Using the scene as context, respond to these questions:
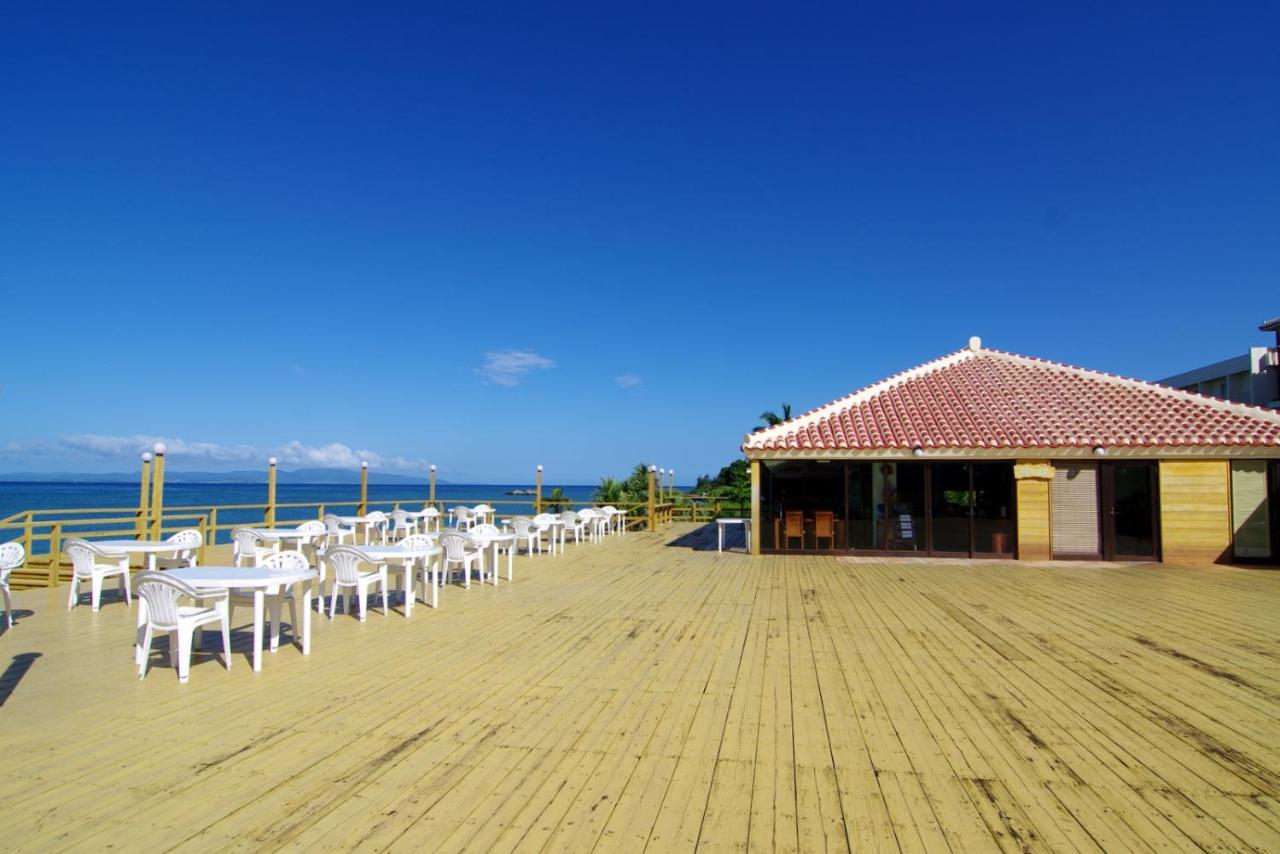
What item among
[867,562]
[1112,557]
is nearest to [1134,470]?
[1112,557]

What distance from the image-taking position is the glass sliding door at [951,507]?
1314 cm

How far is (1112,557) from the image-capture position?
12547 mm

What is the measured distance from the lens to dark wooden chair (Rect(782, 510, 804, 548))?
13.6m

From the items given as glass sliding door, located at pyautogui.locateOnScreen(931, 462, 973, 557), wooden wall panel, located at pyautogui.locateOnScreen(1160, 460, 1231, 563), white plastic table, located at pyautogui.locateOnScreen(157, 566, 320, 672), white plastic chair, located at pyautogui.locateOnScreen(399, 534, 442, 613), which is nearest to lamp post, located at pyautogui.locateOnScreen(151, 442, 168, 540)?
white plastic chair, located at pyautogui.locateOnScreen(399, 534, 442, 613)

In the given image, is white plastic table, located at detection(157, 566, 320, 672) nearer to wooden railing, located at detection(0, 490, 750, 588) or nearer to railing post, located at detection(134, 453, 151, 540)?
wooden railing, located at detection(0, 490, 750, 588)

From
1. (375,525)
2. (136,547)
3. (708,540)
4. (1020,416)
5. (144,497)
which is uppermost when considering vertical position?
(1020,416)

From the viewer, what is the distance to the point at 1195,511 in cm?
1241

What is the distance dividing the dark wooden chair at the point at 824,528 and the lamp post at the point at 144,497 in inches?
427

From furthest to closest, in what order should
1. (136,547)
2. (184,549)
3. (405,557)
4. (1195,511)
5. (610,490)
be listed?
(610,490) → (1195,511) → (184,549) → (136,547) → (405,557)

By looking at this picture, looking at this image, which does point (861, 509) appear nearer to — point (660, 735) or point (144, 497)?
point (660, 735)

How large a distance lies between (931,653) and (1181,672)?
1736 mm

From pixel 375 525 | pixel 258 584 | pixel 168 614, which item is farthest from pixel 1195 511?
pixel 375 525

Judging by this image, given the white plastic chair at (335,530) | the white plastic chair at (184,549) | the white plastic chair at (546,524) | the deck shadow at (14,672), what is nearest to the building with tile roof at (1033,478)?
the white plastic chair at (546,524)

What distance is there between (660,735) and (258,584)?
331 cm
